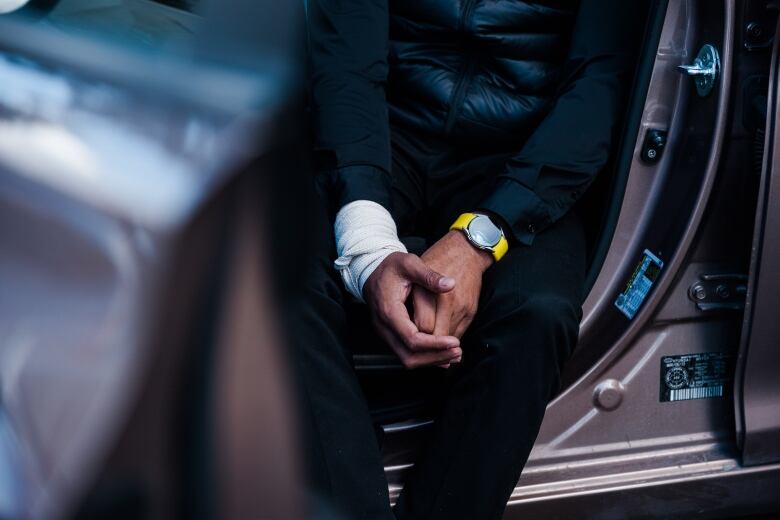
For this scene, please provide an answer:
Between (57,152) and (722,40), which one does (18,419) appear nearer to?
(57,152)

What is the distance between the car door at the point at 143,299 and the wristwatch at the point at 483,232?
72 centimetres

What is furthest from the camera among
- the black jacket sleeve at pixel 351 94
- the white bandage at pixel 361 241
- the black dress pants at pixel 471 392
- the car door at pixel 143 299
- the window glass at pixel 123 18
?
the black jacket sleeve at pixel 351 94

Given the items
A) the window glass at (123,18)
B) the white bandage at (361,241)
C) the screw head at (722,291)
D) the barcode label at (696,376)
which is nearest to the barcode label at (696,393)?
the barcode label at (696,376)

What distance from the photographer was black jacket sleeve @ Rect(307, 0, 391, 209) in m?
1.42

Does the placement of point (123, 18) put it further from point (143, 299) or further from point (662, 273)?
point (662, 273)

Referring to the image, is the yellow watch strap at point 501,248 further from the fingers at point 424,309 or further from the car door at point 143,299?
the car door at point 143,299

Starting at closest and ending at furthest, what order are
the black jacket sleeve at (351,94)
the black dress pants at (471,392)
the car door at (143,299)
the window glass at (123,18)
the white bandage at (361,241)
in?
1. the car door at (143,299)
2. the window glass at (123,18)
3. the black dress pants at (471,392)
4. the white bandage at (361,241)
5. the black jacket sleeve at (351,94)

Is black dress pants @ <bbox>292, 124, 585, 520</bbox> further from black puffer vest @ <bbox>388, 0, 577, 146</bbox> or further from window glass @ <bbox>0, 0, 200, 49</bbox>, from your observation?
window glass @ <bbox>0, 0, 200, 49</bbox>

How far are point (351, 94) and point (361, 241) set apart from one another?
27 centimetres

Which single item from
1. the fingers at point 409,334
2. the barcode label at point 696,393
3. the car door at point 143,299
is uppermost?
the car door at point 143,299

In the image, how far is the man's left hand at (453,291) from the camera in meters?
1.27

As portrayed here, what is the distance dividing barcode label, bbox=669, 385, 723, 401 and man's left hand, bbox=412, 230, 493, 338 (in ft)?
1.30

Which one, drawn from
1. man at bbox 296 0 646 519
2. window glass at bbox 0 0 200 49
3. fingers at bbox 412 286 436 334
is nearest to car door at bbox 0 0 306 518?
window glass at bbox 0 0 200 49

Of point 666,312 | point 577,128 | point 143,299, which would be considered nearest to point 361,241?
point 577,128
